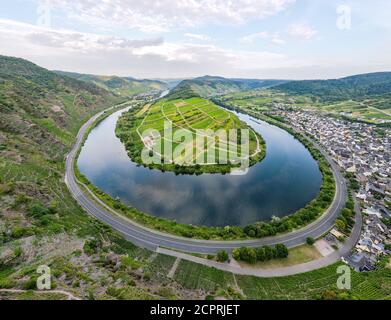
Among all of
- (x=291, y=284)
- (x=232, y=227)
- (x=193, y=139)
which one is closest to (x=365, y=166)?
(x=232, y=227)

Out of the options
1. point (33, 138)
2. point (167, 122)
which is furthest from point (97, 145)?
point (167, 122)

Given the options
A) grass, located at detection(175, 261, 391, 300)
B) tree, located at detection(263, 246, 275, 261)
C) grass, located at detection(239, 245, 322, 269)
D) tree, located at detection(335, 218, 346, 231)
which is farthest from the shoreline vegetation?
grass, located at detection(175, 261, 391, 300)

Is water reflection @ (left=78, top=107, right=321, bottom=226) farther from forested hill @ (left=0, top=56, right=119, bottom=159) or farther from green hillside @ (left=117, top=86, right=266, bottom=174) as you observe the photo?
forested hill @ (left=0, top=56, right=119, bottom=159)

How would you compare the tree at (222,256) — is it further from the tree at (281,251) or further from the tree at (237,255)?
the tree at (281,251)

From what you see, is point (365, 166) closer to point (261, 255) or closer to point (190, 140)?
point (190, 140)

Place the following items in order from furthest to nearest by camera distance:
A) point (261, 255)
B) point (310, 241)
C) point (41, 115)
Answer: point (41, 115), point (310, 241), point (261, 255)

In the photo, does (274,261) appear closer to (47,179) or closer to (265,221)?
(265,221)

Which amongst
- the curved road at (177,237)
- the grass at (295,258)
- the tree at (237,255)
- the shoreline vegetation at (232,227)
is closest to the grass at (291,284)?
the grass at (295,258)
